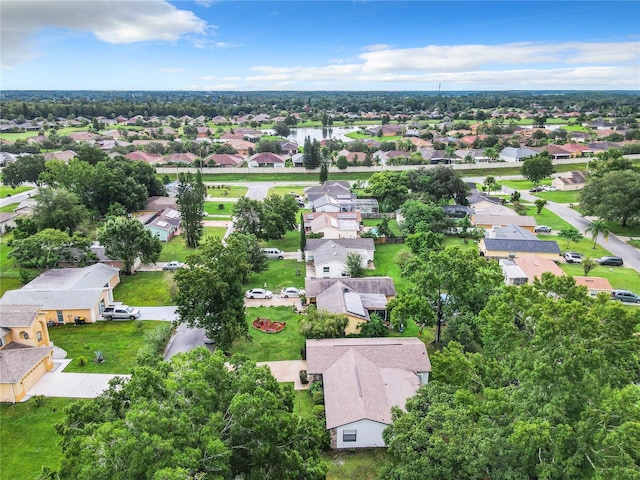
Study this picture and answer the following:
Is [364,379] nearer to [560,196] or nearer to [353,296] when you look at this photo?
[353,296]

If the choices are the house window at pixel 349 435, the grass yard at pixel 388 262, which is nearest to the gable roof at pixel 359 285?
the grass yard at pixel 388 262

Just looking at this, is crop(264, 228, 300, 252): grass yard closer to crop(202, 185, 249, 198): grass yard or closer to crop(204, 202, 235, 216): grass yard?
→ crop(204, 202, 235, 216): grass yard

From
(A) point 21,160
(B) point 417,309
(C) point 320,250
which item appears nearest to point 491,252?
(C) point 320,250

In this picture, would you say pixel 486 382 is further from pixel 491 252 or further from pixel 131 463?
pixel 491 252

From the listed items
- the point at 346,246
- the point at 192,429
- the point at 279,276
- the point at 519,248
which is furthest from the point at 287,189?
the point at 192,429

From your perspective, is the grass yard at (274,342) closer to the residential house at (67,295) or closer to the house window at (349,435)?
the house window at (349,435)

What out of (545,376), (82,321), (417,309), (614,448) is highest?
(545,376)
